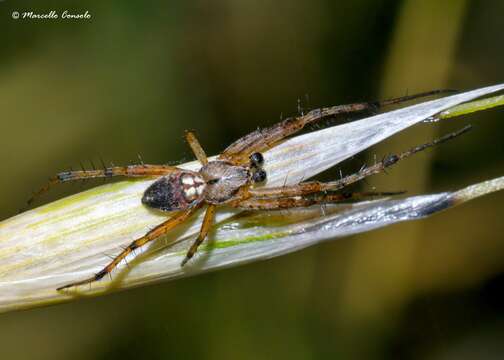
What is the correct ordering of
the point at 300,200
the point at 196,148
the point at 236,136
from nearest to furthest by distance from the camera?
the point at 300,200, the point at 196,148, the point at 236,136

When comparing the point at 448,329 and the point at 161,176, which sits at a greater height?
the point at 161,176

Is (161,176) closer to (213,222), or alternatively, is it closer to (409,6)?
(213,222)

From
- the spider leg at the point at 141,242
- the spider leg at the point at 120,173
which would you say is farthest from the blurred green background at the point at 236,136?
the spider leg at the point at 141,242

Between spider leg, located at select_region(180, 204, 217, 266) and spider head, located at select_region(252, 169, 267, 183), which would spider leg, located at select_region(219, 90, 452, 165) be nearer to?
spider head, located at select_region(252, 169, 267, 183)

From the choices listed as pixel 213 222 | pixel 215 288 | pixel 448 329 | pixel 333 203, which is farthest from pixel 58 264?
pixel 448 329

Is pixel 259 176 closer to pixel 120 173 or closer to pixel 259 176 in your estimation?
pixel 259 176

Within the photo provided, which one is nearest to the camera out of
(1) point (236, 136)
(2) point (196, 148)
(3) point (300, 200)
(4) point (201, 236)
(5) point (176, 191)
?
(4) point (201, 236)

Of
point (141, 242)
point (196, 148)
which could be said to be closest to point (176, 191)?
point (196, 148)
